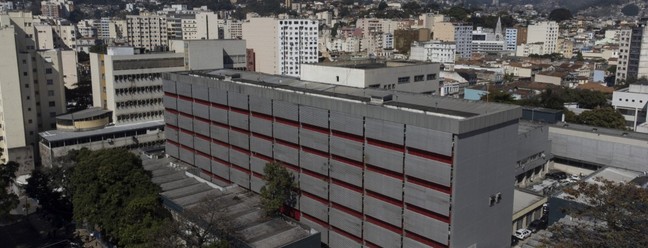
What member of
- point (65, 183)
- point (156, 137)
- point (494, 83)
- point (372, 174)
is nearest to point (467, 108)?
point (372, 174)

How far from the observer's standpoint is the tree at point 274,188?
33.5 m

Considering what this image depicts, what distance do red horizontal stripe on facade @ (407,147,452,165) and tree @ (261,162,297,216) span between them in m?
9.60

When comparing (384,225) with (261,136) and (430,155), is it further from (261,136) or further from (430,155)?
(261,136)

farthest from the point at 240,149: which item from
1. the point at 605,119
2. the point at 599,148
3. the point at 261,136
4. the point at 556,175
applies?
the point at 605,119

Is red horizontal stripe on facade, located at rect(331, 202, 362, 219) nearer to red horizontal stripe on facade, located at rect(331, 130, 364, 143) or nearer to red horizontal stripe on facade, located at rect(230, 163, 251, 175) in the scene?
red horizontal stripe on facade, located at rect(331, 130, 364, 143)

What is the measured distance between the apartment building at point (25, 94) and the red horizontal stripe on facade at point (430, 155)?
129 ft

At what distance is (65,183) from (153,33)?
10773 cm

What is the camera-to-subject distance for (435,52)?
12075 cm

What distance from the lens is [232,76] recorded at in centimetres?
4325

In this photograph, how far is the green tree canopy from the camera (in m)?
30.8

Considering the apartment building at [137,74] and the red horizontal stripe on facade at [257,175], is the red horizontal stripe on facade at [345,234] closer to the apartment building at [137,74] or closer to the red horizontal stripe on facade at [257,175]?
the red horizontal stripe on facade at [257,175]

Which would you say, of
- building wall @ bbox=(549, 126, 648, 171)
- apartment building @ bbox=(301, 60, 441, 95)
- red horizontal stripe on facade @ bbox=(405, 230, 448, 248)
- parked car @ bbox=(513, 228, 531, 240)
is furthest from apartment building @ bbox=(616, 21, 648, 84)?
red horizontal stripe on facade @ bbox=(405, 230, 448, 248)

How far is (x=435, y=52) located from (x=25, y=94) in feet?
288

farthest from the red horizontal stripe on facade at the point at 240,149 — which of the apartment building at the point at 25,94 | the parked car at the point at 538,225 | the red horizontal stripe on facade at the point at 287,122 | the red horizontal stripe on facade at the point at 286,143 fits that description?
the apartment building at the point at 25,94
